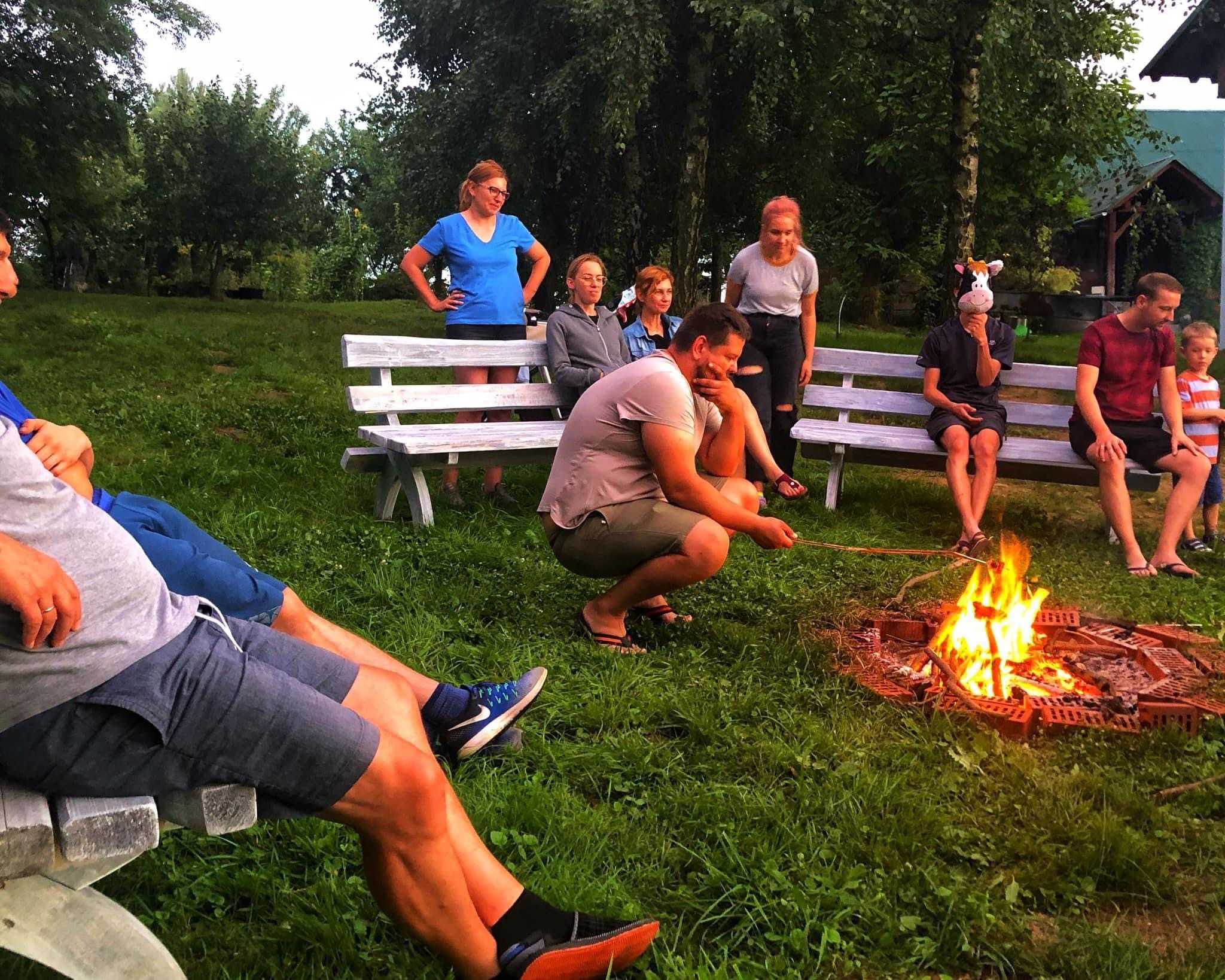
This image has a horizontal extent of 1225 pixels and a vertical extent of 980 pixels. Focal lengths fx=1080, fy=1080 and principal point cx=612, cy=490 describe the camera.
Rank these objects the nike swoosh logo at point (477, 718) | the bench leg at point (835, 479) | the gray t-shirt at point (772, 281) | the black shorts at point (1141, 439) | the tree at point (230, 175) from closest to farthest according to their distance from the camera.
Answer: the nike swoosh logo at point (477, 718) → the black shorts at point (1141, 439) → the gray t-shirt at point (772, 281) → the bench leg at point (835, 479) → the tree at point (230, 175)

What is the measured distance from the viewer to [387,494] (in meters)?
6.10

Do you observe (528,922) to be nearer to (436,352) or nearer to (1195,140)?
(436,352)

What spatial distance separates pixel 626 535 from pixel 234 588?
1.66 metres

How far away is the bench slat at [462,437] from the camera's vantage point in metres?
5.74

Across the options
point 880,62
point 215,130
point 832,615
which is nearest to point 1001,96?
point 880,62

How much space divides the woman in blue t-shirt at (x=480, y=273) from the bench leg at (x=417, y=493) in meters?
0.60

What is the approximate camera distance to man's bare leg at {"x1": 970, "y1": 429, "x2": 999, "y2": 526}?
635cm

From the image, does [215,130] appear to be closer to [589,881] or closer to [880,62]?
[880,62]

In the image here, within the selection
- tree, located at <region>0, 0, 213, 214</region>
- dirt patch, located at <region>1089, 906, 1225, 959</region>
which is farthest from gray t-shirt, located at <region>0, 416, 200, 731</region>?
tree, located at <region>0, 0, 213, 214</region>

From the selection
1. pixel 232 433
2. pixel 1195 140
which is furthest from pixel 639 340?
pixel 1195 140

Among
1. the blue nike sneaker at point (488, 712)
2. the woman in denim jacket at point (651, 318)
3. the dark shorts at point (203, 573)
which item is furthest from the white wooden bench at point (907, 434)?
the dark shorts at point (203, 573)

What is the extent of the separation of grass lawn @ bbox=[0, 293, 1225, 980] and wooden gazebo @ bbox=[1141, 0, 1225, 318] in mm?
11851

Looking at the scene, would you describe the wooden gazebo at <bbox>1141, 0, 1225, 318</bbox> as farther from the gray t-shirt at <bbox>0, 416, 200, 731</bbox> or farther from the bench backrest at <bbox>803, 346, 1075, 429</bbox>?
the gray t-shirt at <bbox>0, 416, 200, 731</bbox>

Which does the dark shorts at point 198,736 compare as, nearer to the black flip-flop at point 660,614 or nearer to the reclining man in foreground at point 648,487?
the reclining man in foreground at point 648,487
